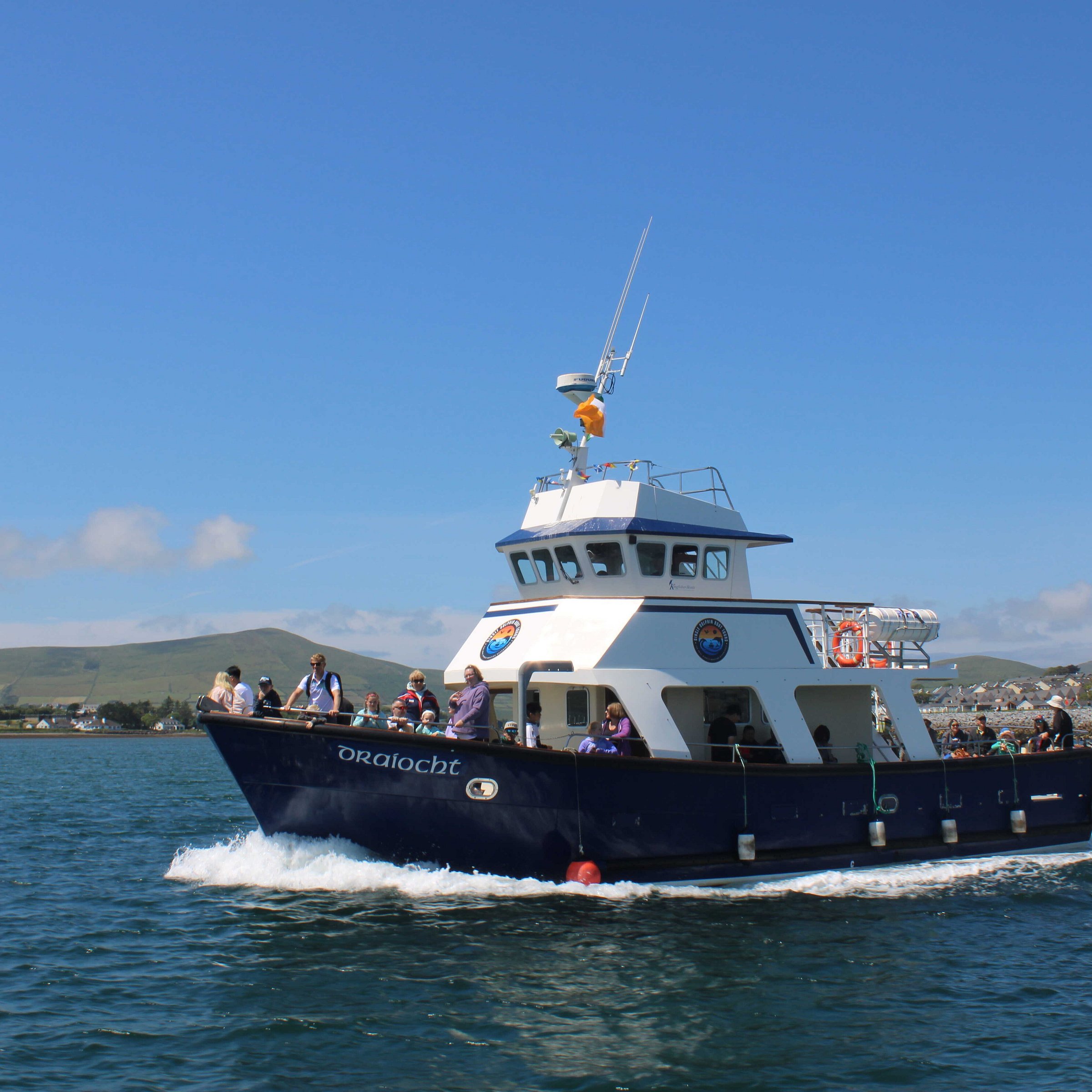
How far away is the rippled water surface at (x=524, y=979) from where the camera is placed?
26.8 ft

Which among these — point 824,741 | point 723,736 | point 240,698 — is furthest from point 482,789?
point 824,741

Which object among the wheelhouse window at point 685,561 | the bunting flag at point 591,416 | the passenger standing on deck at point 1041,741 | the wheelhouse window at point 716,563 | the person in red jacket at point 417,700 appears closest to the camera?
the person in red jacket at point 417,700

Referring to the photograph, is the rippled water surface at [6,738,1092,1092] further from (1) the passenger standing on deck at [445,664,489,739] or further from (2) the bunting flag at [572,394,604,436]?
(2) the bunting flag at [572,394,604,436]

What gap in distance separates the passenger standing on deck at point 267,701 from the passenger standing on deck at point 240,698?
9cm

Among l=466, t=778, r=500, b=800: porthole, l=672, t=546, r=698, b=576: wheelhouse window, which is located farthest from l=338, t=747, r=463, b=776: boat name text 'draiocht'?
l=672, t=546, r=698, b=576: wheelhouse window

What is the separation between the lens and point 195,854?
16688 mm

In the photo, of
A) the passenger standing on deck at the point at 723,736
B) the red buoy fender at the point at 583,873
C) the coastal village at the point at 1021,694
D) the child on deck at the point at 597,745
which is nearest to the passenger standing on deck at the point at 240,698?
the child on deck at the point at 597,745

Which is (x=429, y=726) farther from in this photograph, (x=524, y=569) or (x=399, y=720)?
(x=524, y=569)

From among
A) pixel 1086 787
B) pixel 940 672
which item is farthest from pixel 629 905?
pixel 1086 787

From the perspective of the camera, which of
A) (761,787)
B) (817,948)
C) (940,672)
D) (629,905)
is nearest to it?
(817,948)

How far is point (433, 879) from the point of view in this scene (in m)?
12.9

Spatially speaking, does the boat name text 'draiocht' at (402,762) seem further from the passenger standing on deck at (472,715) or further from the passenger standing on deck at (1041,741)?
the passenger standing on deck at (1041,741)

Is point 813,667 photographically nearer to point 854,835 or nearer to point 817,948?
point 854,835

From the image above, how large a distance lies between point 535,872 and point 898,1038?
16.8 ft
